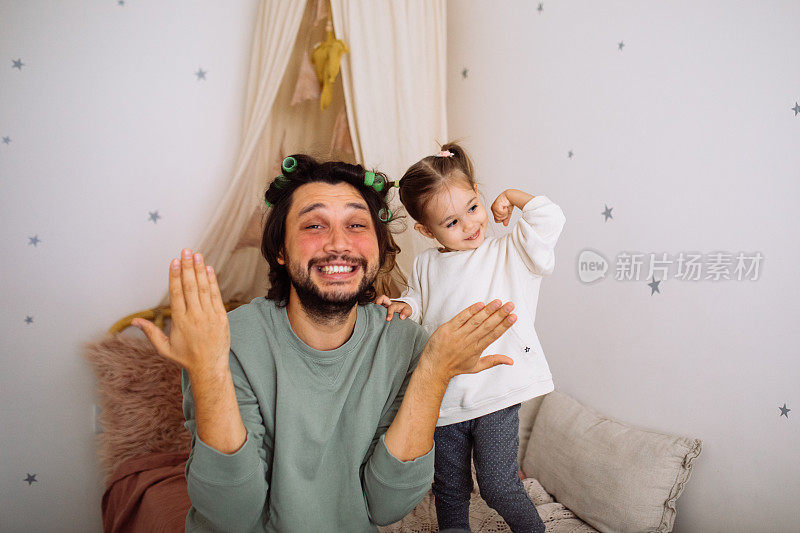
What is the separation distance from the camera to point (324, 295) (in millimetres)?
1275

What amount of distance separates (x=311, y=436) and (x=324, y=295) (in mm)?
318

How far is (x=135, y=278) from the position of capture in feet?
7.25

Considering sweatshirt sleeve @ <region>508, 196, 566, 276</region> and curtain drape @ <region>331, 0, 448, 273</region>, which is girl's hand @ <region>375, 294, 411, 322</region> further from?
curtain drape @ <region>331, 0, 448, 273</region>

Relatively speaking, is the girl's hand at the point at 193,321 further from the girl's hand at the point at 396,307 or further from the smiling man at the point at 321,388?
the girl's hand at the point at 396,307

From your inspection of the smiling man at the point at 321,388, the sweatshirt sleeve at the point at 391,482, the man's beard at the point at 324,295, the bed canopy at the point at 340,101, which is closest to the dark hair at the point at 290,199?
the smiling man at the point at 321,388

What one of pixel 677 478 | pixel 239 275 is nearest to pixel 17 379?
pixel 239 275

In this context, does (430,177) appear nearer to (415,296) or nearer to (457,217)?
(457,217)

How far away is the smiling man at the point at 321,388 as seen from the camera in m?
1.15

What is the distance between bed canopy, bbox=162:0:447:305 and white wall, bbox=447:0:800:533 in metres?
0.40

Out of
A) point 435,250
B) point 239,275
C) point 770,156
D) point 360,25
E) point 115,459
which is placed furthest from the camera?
point 239,275

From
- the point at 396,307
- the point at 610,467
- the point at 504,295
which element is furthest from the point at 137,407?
the point at 610,467

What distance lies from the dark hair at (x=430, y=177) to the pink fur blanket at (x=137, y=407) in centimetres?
111

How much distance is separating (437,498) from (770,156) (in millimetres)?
1304

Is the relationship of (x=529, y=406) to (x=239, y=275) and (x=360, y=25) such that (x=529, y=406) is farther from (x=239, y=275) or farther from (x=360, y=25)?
(x=360, y=25)
